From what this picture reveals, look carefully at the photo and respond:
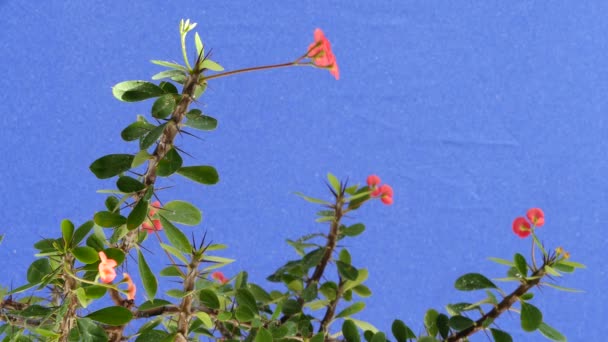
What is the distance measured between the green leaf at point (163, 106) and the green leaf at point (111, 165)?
58 mm

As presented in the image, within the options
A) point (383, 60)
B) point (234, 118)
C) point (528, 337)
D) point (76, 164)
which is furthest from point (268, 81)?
point (528, 337)

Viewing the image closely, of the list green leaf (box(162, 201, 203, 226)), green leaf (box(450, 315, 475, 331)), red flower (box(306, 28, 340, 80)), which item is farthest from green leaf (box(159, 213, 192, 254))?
green leaf (box(450, 315, 475, 331))

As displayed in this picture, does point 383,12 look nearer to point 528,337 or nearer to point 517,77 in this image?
point 517,77

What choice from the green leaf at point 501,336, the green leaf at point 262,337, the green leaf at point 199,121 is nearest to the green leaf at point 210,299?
the green leaf at point 262,337

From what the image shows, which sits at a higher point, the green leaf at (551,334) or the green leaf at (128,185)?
the green leaf at (551,334)

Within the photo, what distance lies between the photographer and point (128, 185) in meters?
0.67

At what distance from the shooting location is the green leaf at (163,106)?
655 mm

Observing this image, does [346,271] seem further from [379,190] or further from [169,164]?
[169,164]

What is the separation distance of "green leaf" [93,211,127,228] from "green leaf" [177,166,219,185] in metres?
0.07

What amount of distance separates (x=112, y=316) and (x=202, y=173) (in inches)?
5.8

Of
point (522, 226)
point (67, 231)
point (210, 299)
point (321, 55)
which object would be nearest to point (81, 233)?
point (67, 231)

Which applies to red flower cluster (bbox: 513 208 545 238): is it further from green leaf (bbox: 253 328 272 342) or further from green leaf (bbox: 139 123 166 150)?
green leaf (bbox: 139 123 166 150)

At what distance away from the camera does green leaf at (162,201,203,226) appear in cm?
71

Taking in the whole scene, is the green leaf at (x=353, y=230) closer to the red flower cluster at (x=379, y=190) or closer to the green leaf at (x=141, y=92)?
the red flower cluster at (x=379, y=190)
